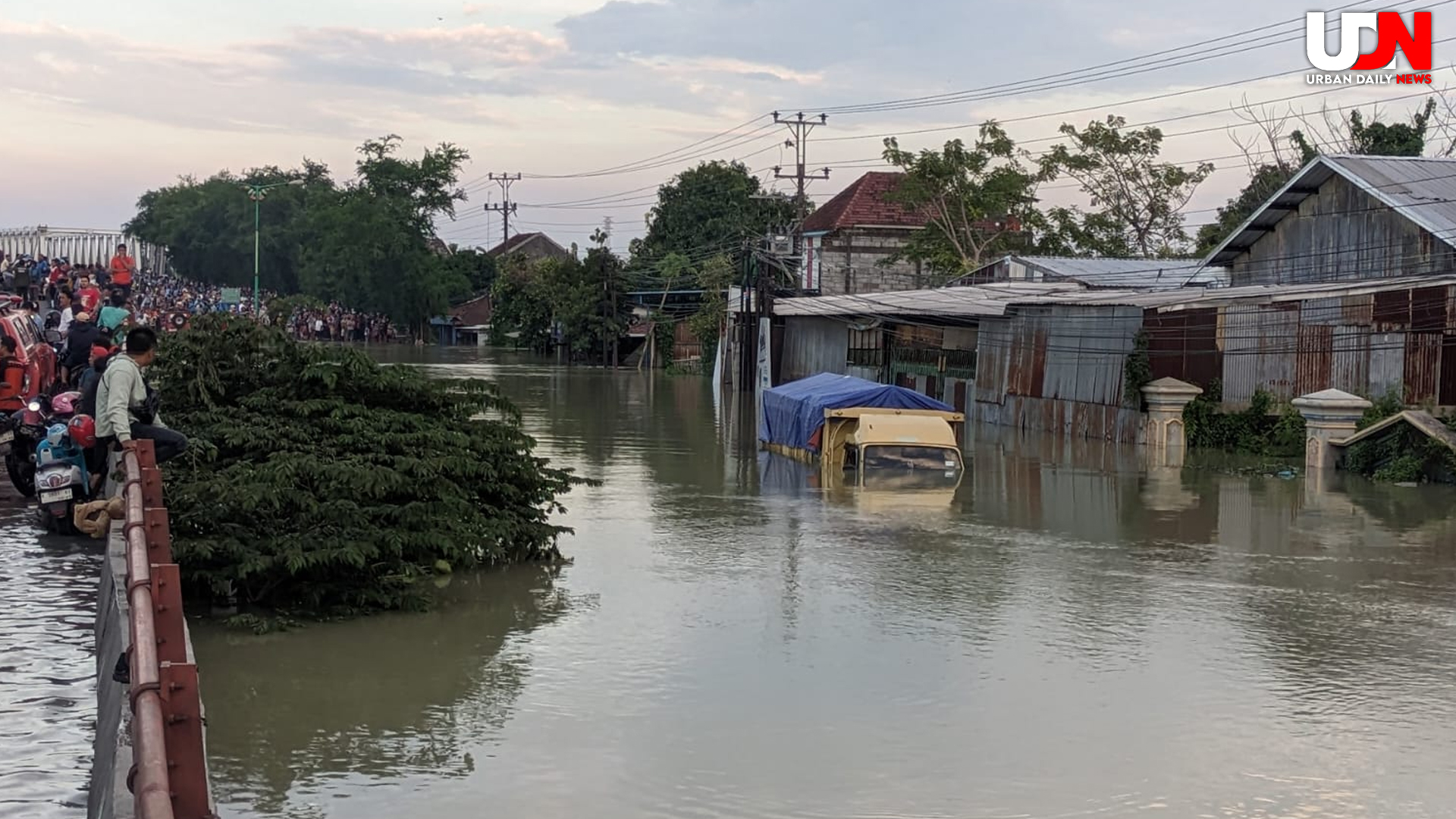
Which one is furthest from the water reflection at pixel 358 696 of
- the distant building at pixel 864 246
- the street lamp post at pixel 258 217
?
the distant building at pixel 864 246

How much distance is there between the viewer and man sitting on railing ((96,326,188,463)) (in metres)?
11.5

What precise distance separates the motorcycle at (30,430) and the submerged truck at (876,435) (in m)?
13.0

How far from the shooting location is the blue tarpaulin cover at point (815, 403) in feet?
94.0

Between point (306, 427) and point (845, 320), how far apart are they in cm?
3715

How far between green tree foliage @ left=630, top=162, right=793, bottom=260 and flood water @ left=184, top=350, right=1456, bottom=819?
61.6 metres

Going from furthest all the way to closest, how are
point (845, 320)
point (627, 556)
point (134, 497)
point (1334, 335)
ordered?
point (845, 320), point (1334, 335), point (627, 556), point (134, 497)

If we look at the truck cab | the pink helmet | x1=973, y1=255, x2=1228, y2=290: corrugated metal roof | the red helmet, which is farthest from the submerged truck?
the red helmet

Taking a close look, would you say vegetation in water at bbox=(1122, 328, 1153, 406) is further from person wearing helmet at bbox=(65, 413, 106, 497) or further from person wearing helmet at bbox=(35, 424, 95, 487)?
person wearing helmet at bbox=(65, 413, 106, 497)

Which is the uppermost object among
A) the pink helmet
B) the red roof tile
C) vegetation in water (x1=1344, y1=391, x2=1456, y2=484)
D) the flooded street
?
the red roof tile

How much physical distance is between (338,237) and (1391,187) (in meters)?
74.2

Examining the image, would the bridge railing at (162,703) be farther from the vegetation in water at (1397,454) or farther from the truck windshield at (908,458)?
the vegetation in water at (1397,454)

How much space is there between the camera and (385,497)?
46.2 ft

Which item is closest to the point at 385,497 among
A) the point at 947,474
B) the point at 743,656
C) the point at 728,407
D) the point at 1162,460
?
the point at 743,656

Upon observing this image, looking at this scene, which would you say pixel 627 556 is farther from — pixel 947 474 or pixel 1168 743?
pixel 947 474
